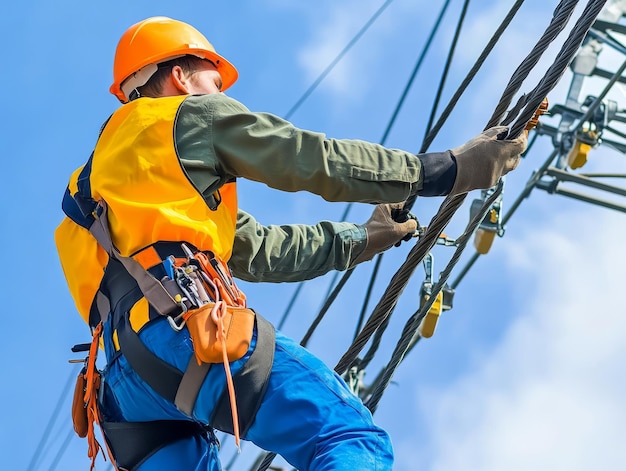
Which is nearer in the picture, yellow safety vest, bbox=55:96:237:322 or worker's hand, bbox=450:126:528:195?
yellow safety vest, bbox=55:96:237:322

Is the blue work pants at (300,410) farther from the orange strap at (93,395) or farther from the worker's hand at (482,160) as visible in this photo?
the worker's hand at (482,160)

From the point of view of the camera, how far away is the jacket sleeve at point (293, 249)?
4250 mm

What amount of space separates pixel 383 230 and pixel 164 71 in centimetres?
97

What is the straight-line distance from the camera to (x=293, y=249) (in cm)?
437

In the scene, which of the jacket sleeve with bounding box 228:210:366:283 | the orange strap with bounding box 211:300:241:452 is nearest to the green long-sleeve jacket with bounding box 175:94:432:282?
the orange strap with bounding box 211:300:241:452

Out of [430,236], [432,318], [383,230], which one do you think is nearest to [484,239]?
[432,318]

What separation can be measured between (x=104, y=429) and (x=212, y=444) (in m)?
0.33

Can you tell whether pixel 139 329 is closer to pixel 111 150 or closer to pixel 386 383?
pixel 111 150

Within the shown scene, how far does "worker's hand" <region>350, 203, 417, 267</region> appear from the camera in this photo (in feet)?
14.4

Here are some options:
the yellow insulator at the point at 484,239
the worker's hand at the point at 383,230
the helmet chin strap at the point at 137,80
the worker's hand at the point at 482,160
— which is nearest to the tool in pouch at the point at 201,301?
the helmet chin strap at the point at 137,80

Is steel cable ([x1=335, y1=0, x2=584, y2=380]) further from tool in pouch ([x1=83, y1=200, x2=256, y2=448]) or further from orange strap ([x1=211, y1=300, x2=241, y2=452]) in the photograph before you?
orange strap ([x1=211, y1=300, x2=241, y2=452])

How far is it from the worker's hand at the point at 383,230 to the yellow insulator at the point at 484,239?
3007 millimetres

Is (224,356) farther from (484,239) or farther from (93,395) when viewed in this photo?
(484,239)

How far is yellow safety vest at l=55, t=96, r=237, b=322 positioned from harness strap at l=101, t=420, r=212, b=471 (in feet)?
1.73
